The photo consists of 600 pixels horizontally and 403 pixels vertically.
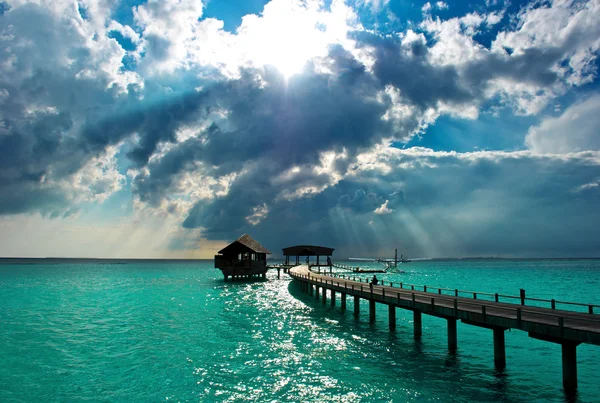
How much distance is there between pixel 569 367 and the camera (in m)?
15.5

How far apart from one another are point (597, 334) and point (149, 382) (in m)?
18.4

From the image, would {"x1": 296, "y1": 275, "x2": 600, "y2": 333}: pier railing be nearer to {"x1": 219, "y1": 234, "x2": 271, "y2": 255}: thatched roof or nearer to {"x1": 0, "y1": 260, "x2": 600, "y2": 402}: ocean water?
{"x1": 0, "y1": 260, "x2": 600, "y2": 402}: ocean water

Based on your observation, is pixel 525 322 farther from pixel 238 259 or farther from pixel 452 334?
pixel 238 259

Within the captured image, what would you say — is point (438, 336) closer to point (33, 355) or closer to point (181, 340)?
point (181, 340)

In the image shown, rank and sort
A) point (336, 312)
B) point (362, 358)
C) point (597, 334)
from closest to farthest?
point (597, 334) < point (362, 358) < point (336, 312)

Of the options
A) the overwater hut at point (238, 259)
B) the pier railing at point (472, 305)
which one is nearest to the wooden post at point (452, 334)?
the pier railing at point (472, 305)

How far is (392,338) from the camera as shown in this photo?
2512 centimetres

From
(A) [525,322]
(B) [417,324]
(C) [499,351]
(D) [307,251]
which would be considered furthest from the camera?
(D) [307,251]

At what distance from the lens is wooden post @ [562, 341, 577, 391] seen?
15.3 m

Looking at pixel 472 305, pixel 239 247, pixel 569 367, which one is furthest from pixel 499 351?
pixel 239 247

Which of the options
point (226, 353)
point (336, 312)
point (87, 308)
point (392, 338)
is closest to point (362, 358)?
point (392, 338)

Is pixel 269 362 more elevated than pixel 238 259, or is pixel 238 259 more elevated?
pixel 238 259

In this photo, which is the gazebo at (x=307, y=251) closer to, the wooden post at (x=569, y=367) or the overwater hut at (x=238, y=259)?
the overwater hut at (x=238, y=259)

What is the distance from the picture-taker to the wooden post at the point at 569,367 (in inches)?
603
